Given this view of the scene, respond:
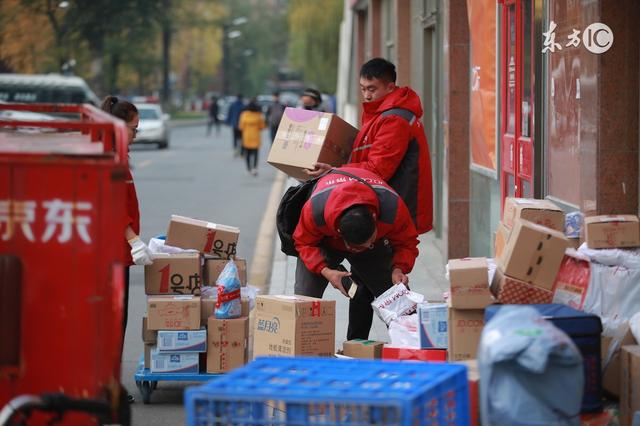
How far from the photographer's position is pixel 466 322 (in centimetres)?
613

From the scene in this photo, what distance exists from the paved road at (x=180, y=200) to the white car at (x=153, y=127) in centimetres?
41

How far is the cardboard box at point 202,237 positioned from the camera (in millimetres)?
7945

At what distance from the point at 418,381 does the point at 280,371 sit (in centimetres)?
51

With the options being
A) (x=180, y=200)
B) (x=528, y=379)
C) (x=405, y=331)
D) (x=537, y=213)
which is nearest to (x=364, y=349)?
(x=405, y=331)

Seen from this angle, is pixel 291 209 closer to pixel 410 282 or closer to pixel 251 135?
pixel 410 282

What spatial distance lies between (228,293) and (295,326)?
874mm

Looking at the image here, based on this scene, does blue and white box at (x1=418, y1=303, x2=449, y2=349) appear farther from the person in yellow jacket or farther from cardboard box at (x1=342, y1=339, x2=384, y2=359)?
the person in yellow jacket

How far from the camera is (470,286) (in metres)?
6.07

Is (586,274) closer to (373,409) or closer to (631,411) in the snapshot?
(631,411)

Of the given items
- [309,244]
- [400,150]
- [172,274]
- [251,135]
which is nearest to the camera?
[309,244]

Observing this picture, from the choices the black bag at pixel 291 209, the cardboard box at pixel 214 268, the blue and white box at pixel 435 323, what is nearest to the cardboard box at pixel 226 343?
the cardboard box at pixel 214 268

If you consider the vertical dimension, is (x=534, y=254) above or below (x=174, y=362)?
above

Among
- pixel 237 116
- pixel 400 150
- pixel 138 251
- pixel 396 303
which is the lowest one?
pixel 396 303

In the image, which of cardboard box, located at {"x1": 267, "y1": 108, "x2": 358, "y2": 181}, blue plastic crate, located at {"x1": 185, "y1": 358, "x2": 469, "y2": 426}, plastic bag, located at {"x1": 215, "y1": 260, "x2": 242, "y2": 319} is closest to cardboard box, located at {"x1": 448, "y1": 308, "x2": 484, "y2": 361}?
blue plastic crate, located at {"x1": 185, "y1": 358, "x2": 469, "y2": 426}
